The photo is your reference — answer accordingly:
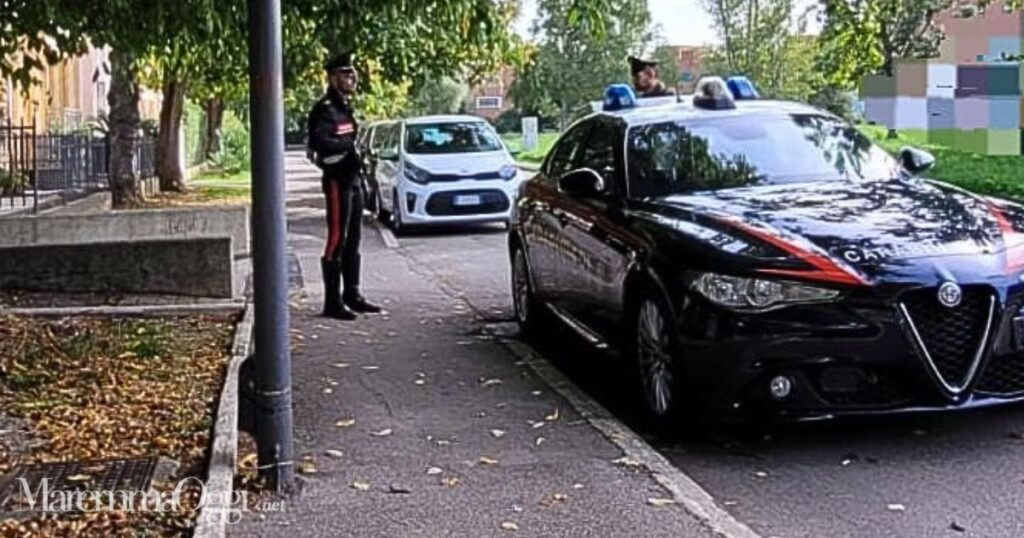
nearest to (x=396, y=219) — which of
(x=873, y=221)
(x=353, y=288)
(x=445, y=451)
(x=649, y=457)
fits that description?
(x=353, y=288)

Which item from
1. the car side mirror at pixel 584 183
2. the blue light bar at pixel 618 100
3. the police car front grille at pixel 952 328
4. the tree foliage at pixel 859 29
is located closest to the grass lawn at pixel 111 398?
the car side mirror at pixel 584 183

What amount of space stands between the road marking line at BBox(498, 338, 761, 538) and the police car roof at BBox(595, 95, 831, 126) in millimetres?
1555

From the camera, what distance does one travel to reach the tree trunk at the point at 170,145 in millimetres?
26281

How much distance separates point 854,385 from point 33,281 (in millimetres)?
7334

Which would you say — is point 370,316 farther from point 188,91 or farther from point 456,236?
point 188,91

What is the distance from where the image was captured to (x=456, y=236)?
57.7 ft

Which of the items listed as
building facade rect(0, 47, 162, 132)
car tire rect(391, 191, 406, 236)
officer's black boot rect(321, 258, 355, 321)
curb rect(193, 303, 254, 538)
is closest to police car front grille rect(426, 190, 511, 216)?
car tire rect(391, 191, 406, 236)

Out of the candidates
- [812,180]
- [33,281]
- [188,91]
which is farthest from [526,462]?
[188,91]

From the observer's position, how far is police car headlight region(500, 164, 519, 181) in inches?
715

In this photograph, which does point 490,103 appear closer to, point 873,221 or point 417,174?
point 417,174

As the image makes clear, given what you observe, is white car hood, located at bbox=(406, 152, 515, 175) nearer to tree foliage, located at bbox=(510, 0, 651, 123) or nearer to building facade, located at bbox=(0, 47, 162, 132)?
building facade, located at bbox=(0, 47, 162, 132)

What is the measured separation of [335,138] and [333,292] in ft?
3.85

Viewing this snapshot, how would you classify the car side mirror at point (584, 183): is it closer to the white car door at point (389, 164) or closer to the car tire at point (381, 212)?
the white car door at point (389, 164)

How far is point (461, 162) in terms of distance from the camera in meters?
18.3
